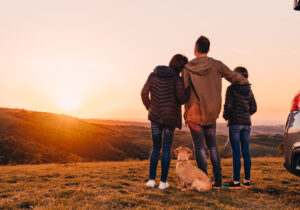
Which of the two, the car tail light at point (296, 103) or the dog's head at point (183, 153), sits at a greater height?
the car tail light at point (296, 103)

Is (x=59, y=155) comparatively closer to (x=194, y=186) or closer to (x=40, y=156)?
(x=40, y=156)

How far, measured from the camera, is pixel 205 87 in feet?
16.7

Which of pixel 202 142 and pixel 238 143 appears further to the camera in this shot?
pixel 238 143

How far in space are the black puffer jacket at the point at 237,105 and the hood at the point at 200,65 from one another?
31.5 inches

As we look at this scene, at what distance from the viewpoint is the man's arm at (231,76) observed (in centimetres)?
518

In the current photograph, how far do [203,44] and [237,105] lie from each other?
145 centimetres

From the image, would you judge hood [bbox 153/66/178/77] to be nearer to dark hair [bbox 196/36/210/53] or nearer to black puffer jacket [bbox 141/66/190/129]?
black puffer jacket [bbox 141/66/190/129]

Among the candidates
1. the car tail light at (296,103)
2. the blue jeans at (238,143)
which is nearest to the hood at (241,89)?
the blue jeans at (238,143)

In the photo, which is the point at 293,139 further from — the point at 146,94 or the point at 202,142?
the point at 146,94

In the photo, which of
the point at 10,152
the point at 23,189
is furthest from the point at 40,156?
the point at 23,189

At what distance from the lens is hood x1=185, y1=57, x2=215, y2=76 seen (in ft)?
16.6

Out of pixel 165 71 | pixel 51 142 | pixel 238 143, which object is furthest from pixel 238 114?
pixel 51 142

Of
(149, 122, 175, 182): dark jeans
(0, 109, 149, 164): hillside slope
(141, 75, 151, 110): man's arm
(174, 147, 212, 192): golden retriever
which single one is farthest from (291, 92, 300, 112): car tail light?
(0, 109, 149, 164): hillside slope

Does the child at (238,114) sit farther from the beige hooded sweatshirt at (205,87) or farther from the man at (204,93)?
the beige hooded sweatshirt at (205,87)
